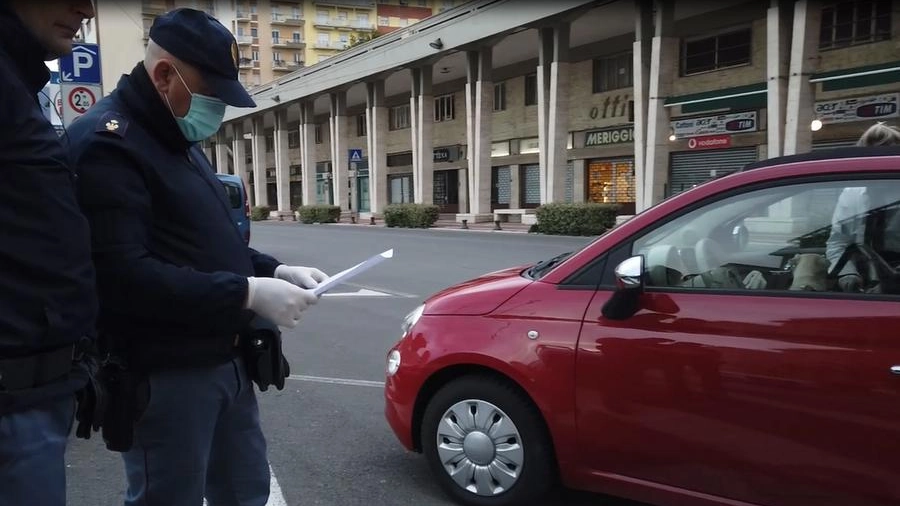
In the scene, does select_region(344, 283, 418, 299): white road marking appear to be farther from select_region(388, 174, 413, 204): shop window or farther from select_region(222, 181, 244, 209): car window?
select_region(388, 174, 413, 204): shop window

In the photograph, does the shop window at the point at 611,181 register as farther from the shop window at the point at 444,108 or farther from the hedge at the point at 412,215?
the shop window at the point at 444,108

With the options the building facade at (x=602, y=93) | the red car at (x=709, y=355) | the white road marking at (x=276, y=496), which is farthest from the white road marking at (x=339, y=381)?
the building facade at (x=602, y=93)

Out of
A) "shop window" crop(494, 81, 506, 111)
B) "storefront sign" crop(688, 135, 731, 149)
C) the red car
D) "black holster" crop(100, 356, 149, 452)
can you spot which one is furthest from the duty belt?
"shop window" crop(494, 81, 506, 111)

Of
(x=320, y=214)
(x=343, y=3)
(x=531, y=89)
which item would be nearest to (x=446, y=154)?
(x=531, y=89)

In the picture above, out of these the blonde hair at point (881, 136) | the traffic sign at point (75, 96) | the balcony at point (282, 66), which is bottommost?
the blonde hair at point (881, 136)

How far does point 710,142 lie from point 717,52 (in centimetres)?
325

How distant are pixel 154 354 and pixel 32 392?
38 centimetres

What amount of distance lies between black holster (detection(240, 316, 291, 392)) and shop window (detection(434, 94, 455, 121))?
119ft

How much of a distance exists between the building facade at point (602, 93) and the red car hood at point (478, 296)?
58.2ft

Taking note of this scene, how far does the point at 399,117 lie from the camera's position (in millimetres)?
42094

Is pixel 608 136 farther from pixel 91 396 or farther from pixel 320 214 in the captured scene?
pixel 91 396

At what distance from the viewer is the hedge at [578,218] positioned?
2161 cm

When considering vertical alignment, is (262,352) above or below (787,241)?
below

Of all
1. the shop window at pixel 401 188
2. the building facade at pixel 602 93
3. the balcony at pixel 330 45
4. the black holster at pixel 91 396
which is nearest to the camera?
the black holster at pixel 91 396
